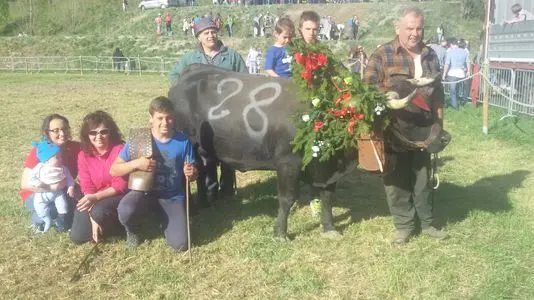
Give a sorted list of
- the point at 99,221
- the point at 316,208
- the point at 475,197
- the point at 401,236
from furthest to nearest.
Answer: the point at 475,197 < the point at 316,208 < the point at 401,236 < the point at 99,221

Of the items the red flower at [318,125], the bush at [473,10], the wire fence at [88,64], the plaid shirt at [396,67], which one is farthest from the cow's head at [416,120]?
the bush at [473,10]

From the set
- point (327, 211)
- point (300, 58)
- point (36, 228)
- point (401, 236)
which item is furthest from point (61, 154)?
point (401, 236)

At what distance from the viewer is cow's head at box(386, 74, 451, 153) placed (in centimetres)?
425

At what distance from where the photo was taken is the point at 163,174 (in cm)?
482

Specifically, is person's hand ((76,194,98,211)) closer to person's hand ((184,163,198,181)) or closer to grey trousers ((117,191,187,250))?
grey trousers ((117,191,187,250))

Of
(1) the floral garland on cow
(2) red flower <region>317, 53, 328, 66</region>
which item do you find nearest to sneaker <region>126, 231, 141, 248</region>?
(1) the floral garland on cow

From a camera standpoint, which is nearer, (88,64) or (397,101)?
(397,101)

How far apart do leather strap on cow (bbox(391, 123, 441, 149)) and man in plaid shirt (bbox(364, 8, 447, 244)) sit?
183mm

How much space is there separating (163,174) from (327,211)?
152 cm

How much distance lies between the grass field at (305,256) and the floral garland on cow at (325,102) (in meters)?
0.93

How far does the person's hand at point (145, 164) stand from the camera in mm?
4504

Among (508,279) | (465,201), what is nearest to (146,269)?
(508,279)

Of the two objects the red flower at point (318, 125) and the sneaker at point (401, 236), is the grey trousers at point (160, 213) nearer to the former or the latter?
the red flower at point (318, 125)

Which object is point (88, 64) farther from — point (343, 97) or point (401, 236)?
point (343, 97)
